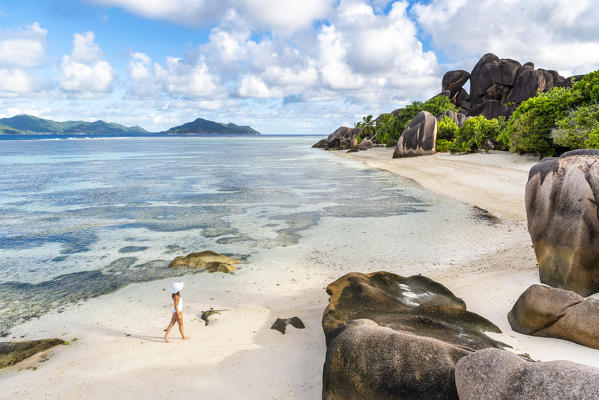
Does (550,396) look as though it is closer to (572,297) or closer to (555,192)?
(572,297)

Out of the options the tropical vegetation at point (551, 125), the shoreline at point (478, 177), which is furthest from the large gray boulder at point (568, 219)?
the tropical vegetation at point (551, 125)

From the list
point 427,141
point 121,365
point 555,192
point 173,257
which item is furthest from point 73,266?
point 427,141

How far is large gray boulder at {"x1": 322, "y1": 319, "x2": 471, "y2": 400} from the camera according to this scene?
4730mm

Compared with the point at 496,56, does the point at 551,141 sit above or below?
below

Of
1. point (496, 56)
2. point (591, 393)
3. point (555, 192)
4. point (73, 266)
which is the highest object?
point (496, 56)

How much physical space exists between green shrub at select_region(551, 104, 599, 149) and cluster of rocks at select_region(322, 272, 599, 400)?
25.8 meters

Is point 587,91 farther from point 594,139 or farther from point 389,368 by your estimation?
point 389,368

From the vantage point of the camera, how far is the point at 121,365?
6977 mm

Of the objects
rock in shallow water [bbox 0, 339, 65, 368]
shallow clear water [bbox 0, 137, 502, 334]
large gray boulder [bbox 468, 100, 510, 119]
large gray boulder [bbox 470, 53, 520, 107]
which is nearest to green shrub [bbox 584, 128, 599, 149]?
shallow clear water [bbox 0, 137, 502, 334]

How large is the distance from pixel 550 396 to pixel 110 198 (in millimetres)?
29452

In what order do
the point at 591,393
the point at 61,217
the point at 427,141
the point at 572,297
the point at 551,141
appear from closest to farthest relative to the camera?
the point at 591,393, the point at 572,297, the point at 61,217, the point at 551,141, the point at 427,141

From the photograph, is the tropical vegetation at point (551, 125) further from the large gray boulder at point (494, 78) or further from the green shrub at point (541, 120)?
the large gray boulder at point (494, 78)

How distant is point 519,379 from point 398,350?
1570 millimetres

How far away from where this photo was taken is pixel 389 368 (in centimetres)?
493
